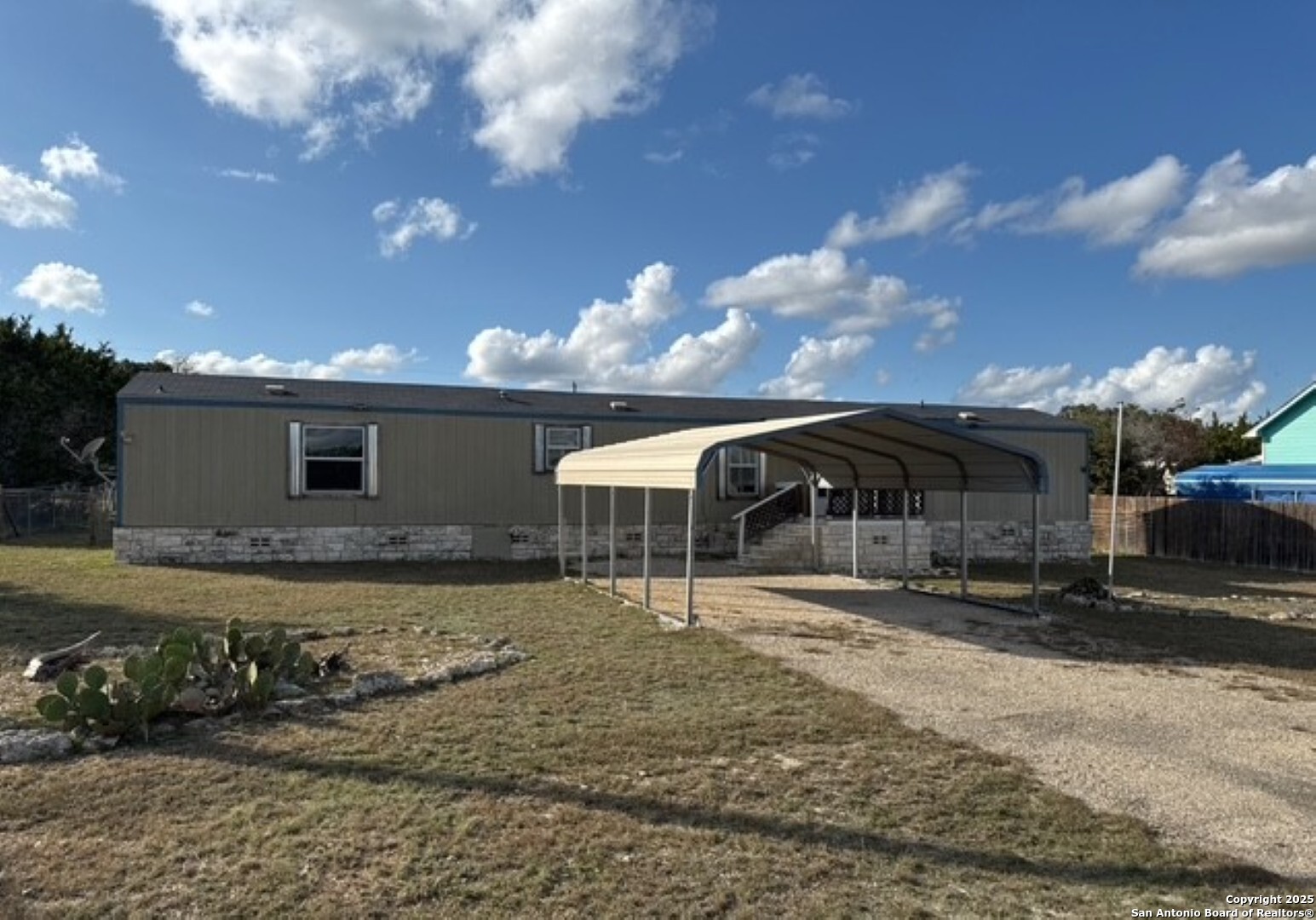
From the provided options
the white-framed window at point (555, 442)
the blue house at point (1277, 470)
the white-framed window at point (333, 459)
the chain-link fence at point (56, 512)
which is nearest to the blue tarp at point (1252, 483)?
the blue house at point (1277, 470)

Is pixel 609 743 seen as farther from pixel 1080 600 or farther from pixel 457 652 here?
pixel 1080 600

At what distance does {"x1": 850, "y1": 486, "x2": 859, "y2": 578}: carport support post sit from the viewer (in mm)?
13863

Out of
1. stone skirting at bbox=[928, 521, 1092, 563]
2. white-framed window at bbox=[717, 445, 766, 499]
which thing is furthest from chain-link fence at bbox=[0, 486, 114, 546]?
stone skirting at bbox=[928, 521, 1092, 563]

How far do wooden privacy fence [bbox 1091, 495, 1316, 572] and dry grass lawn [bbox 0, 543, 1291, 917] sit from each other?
16.1 meters

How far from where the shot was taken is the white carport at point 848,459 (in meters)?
9.38

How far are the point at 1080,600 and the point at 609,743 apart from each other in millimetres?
8716

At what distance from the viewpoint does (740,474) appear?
18.0m

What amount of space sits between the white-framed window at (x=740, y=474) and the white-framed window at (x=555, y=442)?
2.68 metres

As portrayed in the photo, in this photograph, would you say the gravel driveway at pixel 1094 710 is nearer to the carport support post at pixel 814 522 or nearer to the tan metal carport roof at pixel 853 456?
the tan metal carport roof at pixel 853 456

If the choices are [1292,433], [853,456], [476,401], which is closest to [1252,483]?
[1292,433]

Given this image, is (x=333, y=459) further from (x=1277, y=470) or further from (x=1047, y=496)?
(x=1277, y=470)

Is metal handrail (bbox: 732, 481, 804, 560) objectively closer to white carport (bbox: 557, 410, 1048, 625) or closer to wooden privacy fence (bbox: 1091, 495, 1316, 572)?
white carport (bbox: 557, 410, 1048, 625)

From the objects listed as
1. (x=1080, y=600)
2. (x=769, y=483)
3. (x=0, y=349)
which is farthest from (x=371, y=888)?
(x=0, y=349)

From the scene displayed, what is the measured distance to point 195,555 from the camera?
1487 cm
